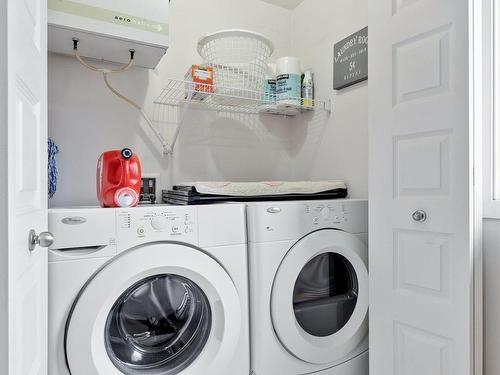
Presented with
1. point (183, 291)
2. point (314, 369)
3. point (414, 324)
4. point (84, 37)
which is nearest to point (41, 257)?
point (183, 291)

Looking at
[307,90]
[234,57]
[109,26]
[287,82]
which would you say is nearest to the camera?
[109,26]

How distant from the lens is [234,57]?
169 centimetres

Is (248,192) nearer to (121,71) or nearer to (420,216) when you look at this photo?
(420,216)

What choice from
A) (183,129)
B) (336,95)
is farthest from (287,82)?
(183,129)

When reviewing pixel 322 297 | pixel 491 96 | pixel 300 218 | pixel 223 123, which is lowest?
pixel 322 297

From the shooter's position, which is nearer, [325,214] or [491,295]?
[491,295]

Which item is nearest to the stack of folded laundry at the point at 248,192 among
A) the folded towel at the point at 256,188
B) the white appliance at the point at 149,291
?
the folded towel at the point at 256,188

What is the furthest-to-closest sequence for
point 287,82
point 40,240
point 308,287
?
1. point 287,82
2. point 308,287
3. point 40,240

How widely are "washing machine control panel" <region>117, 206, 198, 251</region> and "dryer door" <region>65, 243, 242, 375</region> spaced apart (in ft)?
0.11

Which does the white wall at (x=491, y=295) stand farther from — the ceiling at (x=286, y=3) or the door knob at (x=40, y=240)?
the ceiling at (x=286, y=3)

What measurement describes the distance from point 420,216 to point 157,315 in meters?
1.03

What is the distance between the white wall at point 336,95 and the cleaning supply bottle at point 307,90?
69 millimetres

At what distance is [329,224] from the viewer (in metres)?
1.37

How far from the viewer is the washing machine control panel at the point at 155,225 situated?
3.41 ft
